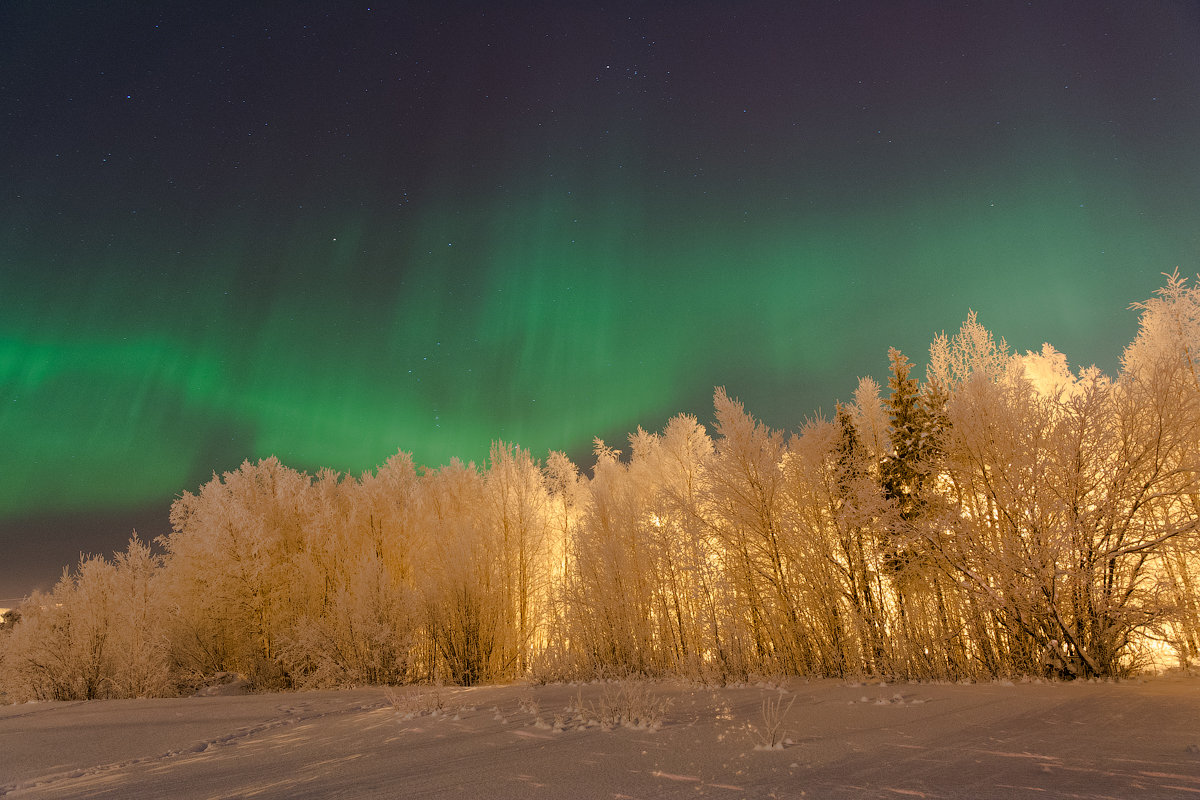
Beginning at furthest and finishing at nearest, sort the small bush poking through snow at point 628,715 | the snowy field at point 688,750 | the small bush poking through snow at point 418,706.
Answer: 1. the small bush poking through snow at point 418,706
2. the small bush poking through snow at point 628,715
3. the snowy field at point 688,750

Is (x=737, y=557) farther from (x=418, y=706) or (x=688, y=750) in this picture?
(x=688, y=750)

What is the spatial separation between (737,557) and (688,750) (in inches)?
293

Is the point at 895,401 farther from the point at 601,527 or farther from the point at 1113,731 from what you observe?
the point at 1113,731

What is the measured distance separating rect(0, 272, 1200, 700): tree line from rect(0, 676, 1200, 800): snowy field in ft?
5.35

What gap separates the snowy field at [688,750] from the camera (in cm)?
343

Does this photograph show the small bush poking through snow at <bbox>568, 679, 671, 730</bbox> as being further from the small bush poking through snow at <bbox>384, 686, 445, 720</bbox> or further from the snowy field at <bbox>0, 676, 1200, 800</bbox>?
the small bush poking through snow at <bbox>384, 686, 445, 720</bbox>

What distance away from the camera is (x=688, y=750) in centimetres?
453

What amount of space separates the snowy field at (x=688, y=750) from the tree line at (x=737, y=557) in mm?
1631

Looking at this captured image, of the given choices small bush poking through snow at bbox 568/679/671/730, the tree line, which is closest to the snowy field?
small bush poking through snow at bbox 568/679/671/730

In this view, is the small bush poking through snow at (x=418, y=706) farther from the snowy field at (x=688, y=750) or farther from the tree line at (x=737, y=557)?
the tree line at (x=737, y=557)

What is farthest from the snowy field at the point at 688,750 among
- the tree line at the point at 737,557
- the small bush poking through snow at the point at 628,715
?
the tree line at the point at 737,557

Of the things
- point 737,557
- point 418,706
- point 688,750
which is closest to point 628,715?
point 688,750

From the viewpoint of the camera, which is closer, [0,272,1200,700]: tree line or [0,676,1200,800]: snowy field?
[0,676,1200,800]: snowy field

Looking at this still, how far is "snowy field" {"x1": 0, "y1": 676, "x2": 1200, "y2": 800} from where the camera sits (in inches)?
135
